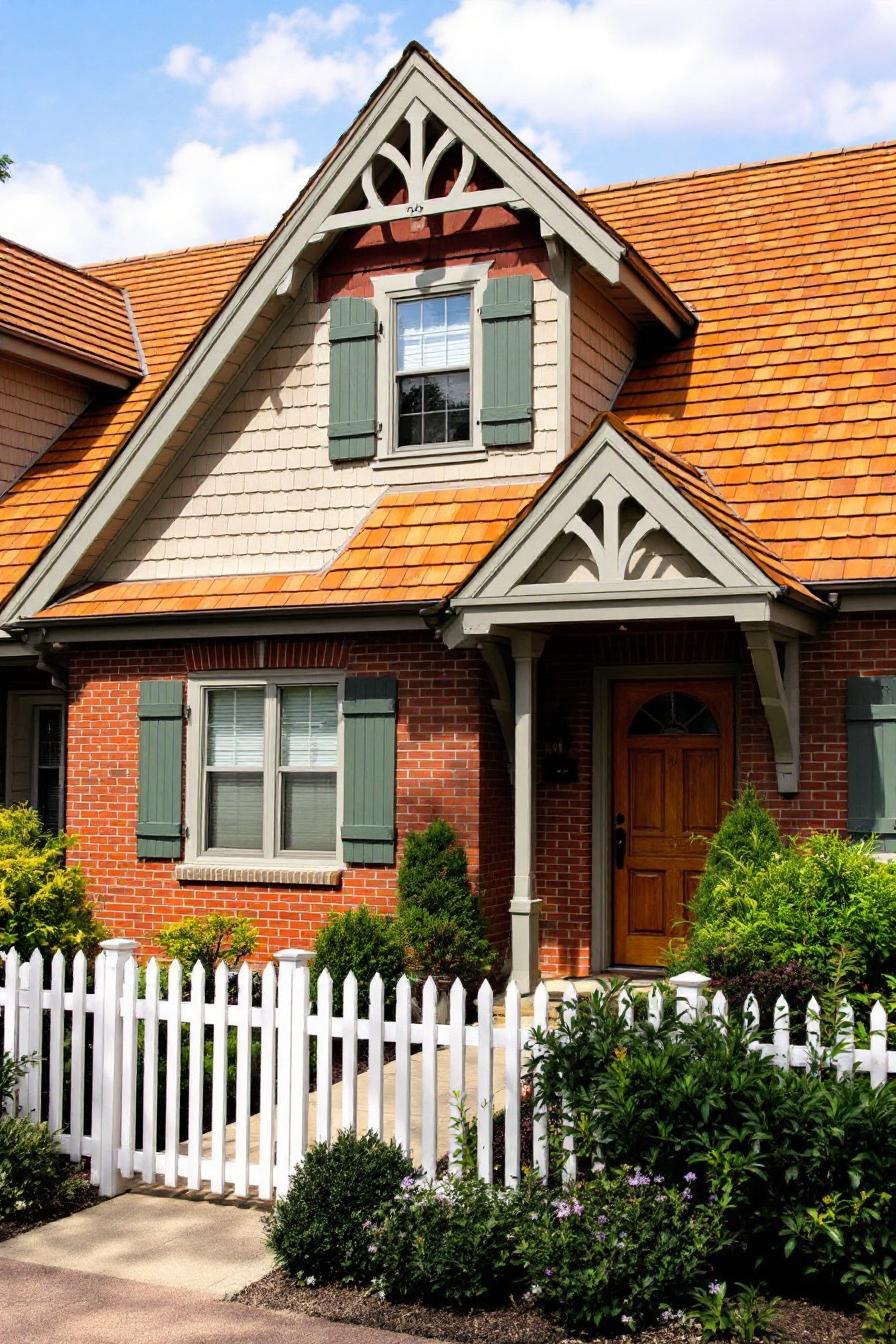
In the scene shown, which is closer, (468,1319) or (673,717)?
(468,1319)

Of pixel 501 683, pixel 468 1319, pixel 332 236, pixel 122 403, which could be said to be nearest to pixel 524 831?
pixel 501 683

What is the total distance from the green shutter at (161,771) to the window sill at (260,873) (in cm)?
24

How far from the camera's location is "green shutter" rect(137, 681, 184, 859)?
42.8 feet

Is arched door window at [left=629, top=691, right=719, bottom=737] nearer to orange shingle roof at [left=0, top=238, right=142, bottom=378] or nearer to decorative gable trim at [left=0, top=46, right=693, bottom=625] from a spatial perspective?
decorative gable trim at [left=0, top=46, right=693, bottom=625]

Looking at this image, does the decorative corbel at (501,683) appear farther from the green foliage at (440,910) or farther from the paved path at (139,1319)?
the paved path at (139,1319)

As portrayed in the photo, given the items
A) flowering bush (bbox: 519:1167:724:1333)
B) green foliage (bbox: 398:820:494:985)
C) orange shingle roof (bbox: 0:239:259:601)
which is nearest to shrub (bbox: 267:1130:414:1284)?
flowering bush (bbox: 519:1167:724:1333)

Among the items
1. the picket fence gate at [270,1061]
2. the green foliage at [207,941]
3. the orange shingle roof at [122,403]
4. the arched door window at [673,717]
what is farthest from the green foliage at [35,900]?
the arched door window at [673,717]

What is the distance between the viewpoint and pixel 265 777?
41.9 ft

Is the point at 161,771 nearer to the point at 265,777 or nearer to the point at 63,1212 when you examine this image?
the point at 265,777

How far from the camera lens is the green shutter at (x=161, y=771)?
1303 cm

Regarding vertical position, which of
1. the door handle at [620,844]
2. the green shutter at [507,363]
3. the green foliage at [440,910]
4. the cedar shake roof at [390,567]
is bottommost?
the green foliage at [440,910]

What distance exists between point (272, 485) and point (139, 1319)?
28.9 ft

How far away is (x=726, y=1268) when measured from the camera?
18.6ft

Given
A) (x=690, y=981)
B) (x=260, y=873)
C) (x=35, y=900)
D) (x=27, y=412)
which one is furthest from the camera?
(x=27, y=412)
